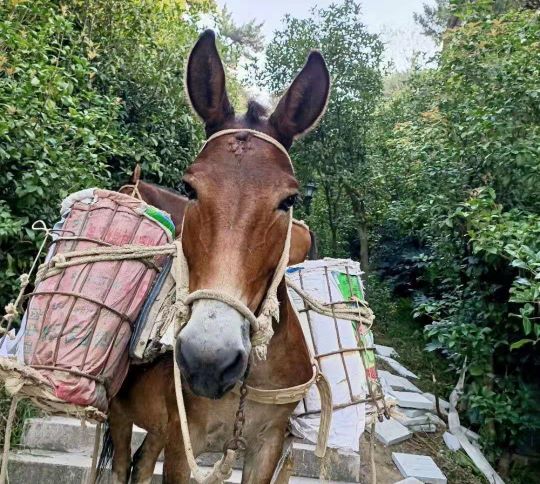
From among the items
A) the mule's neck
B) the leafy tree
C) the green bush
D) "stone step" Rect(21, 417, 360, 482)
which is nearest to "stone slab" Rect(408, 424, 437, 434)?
"stone step" Rect(21, 417, 360, 482)

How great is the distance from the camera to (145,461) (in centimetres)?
268

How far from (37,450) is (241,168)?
323 centimetres

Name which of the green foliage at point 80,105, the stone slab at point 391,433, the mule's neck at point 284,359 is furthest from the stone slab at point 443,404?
the green foliage at point 80,105

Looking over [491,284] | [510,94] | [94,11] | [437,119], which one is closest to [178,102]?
[94,11]

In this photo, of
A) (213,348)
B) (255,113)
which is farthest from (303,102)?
(213,348)

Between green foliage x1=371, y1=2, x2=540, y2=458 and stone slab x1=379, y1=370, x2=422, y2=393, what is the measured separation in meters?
1.01

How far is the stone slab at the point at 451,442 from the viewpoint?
5.04m

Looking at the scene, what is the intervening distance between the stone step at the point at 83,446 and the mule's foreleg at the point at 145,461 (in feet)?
3.93

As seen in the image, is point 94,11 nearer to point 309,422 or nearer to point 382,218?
point 309,422

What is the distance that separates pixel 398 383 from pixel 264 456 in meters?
4.89

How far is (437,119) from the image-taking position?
6047mm

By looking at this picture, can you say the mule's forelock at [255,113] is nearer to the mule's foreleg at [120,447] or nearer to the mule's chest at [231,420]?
the mule's chest at [231,420]

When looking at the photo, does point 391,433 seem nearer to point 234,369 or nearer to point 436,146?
point 436,146

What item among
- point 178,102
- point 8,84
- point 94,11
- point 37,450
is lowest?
point 37,450
